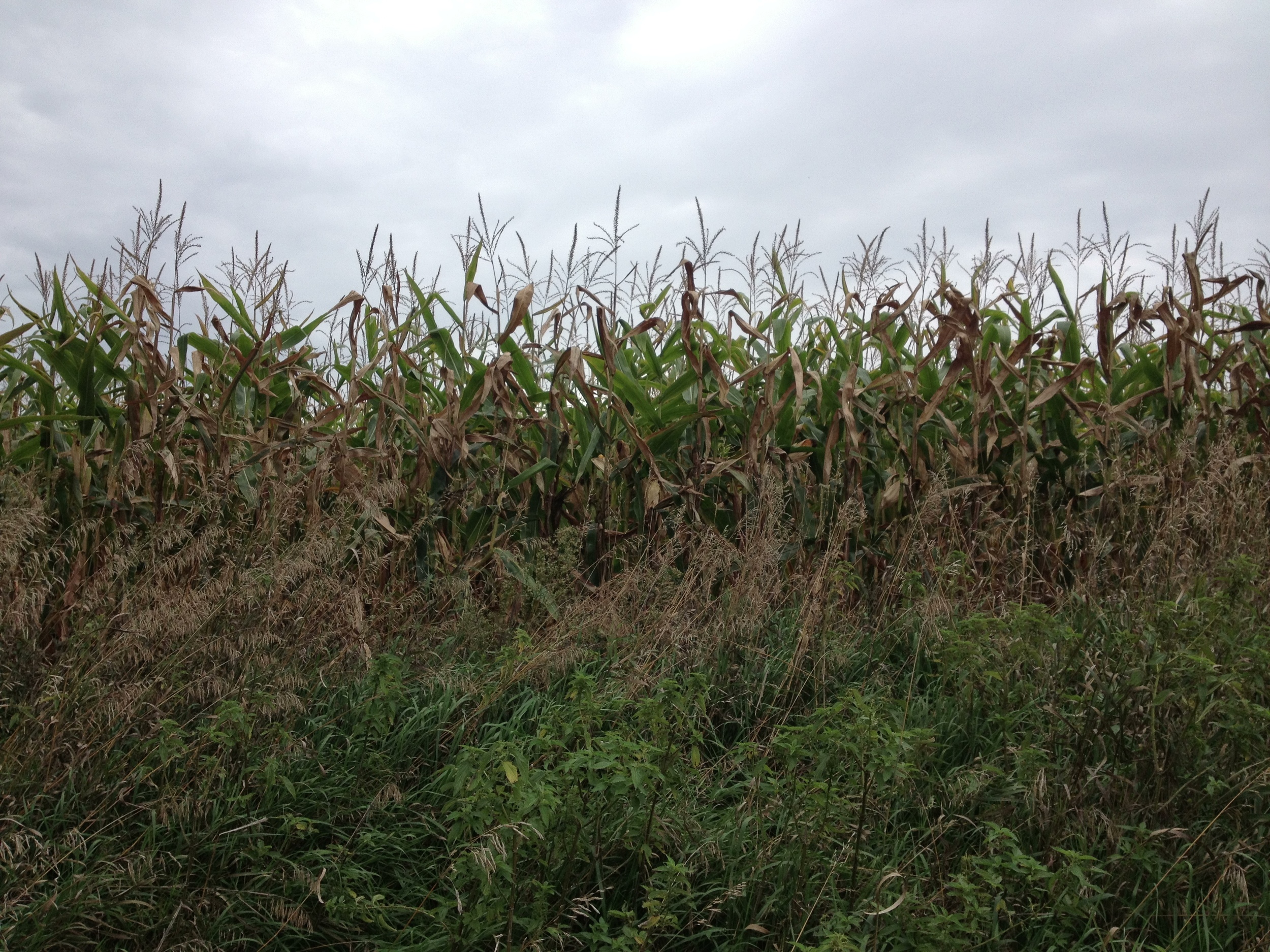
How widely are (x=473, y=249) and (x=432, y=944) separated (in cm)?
312

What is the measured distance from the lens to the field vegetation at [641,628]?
204 centimetres

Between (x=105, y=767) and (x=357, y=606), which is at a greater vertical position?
(x=357, y=606)

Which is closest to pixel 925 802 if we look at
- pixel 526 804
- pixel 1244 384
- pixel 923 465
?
pixel 526 804

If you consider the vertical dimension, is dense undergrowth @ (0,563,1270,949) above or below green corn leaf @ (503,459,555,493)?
below

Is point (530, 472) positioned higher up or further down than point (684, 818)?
higher up

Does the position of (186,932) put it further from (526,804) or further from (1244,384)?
(1244,384)

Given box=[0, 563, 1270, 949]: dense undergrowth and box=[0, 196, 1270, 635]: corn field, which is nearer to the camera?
box=[0, 563, 1270, 949]: dense undergrowth

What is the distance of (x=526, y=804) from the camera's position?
1.93 metres

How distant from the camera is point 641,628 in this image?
3197mm

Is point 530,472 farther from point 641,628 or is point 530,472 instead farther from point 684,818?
point 684,818

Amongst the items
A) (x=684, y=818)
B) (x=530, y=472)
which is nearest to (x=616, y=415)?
(x=530, y=472)

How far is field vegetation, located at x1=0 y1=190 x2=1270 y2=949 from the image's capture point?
204cm

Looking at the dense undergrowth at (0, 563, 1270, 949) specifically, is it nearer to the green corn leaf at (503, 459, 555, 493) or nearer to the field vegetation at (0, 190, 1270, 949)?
the field vegetation at (0, 190, 1270, 949)

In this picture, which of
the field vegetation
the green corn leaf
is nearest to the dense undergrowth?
the field vegetation
